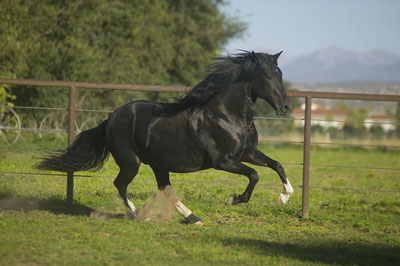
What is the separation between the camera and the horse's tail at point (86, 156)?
6.97m

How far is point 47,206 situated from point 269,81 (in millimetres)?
3539

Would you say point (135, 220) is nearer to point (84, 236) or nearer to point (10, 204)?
point (84, 236)

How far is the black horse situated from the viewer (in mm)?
6039

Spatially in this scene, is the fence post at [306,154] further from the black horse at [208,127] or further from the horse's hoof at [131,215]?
the horse's hoof at [131,215]

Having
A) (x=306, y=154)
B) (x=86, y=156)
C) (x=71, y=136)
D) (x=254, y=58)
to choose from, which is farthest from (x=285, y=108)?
(x=71, y=136)

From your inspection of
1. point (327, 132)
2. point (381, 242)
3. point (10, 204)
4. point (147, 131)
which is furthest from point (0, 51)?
point (327, 132)

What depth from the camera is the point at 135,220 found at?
21.0ft

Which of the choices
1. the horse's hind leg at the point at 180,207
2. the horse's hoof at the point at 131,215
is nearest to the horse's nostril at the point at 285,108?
the horse's hind leg at the point at 180,207

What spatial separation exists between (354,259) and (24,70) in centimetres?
1487

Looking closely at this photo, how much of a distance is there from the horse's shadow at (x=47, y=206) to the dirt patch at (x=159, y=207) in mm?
547

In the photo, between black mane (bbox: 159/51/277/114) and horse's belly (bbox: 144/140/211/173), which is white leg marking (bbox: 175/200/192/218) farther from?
black mane (bbox: 159/51/277/114)

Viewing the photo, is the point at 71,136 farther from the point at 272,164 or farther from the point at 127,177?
the point at 272,164

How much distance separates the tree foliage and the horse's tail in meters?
9.96

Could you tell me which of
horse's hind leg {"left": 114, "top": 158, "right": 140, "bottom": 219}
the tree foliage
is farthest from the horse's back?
the tree foliage
